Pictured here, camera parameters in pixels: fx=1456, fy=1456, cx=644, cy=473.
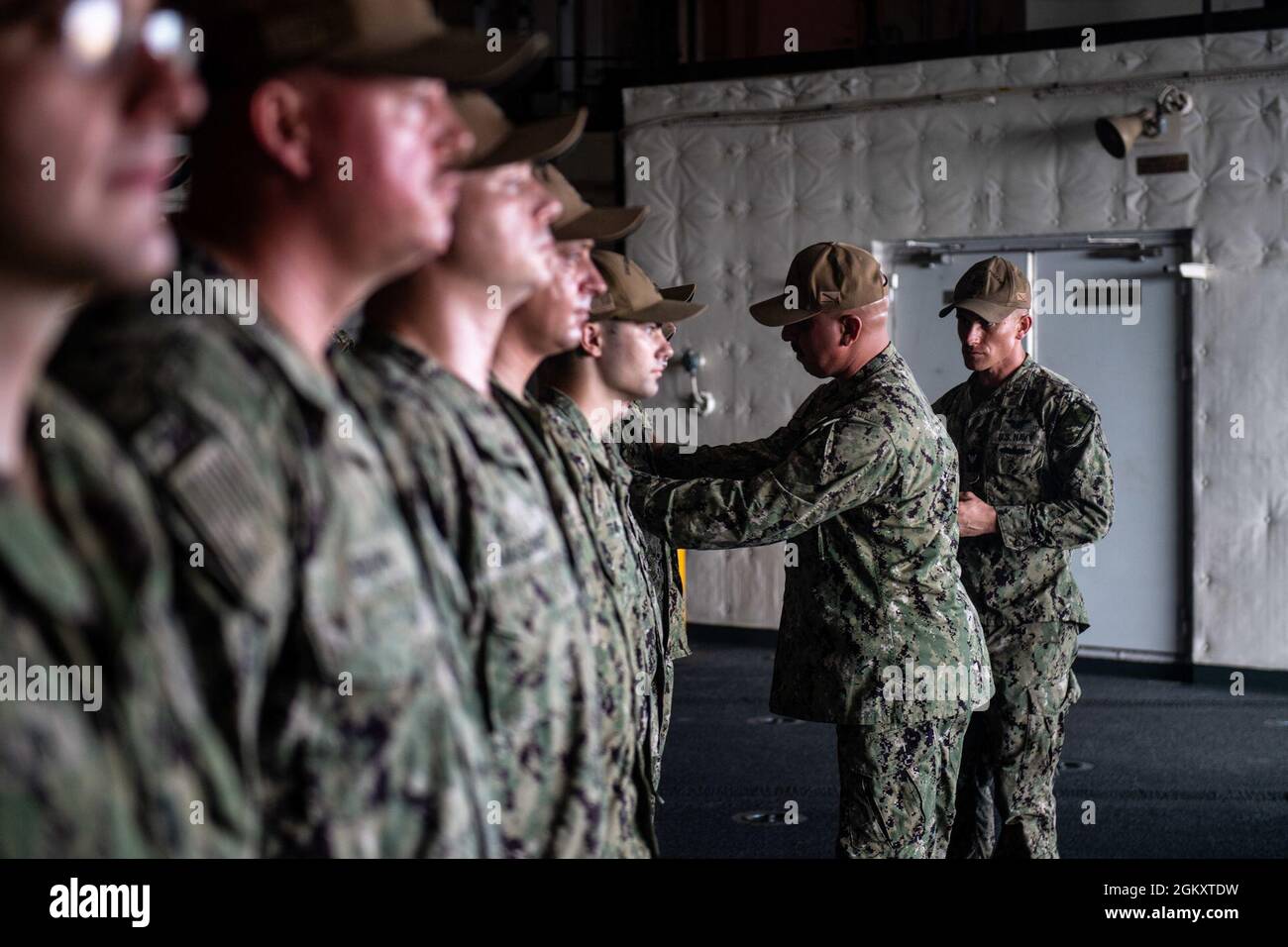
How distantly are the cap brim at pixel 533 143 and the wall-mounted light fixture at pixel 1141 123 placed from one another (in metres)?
5.94

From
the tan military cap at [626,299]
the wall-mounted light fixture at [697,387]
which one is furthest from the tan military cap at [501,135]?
the wall-mounted light fixture at [697,387]

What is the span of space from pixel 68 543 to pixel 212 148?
0.51 metres

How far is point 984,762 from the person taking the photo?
13.1 ft

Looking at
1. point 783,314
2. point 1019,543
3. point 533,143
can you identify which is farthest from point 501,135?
point 1019,543

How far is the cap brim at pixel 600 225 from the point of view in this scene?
2279mm

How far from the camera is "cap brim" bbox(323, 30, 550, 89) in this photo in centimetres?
129

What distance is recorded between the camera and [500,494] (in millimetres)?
1718

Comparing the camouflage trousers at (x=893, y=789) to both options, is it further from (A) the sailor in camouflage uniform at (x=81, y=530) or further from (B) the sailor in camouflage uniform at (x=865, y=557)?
(A) the sailor in camouflage uniform at (x=81, y=530)

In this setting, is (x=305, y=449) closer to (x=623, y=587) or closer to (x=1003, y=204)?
(x=623, y=587)

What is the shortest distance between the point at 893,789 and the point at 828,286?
1110 millimetres

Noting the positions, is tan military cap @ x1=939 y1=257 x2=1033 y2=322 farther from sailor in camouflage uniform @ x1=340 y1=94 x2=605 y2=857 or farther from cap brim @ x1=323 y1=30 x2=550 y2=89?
cap brim @ x1=323 y1=30 x2=550 y2=89
